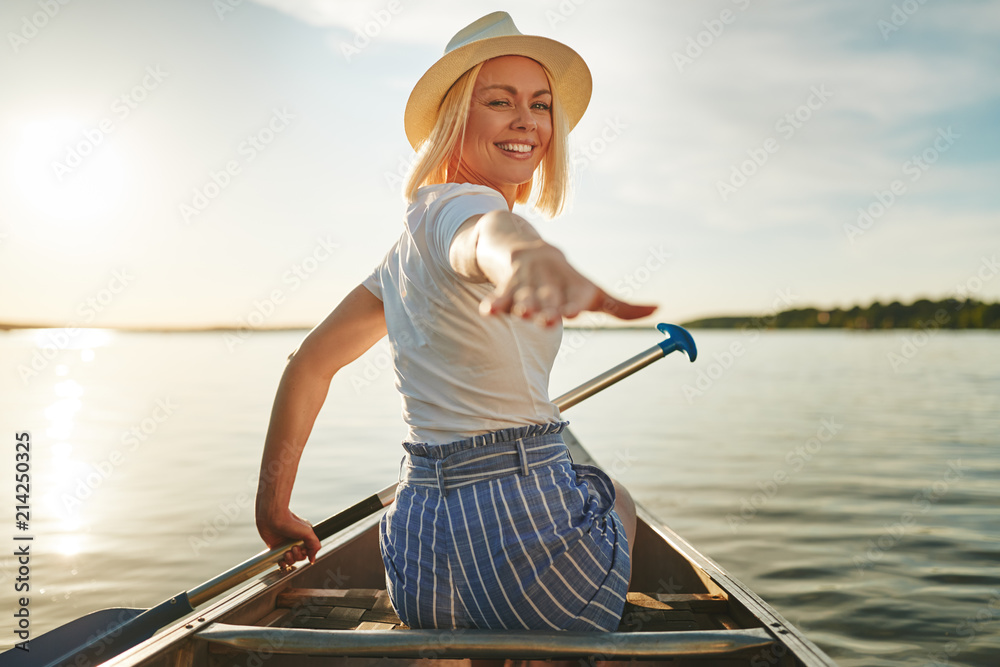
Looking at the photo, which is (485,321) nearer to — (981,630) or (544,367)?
(544,367)

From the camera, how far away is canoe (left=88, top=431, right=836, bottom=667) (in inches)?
51.2

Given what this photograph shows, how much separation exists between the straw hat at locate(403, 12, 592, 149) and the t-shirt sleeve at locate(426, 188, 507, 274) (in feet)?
1.83

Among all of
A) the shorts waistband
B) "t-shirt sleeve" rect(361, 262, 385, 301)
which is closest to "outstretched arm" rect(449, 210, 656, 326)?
the shorts waistband

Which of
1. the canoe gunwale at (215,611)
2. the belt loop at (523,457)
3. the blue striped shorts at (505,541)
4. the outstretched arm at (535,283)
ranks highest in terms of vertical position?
the outstretched arm at (535,283)

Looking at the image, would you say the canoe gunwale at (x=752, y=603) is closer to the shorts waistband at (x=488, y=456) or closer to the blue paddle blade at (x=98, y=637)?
the shorts waistband at (x=488, y=456)

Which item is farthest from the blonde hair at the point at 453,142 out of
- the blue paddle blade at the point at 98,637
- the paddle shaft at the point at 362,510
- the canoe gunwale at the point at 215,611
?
the blue paddle blade at the point at 98,637

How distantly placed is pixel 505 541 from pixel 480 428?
0.20 meters

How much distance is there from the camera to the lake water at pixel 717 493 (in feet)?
13.6

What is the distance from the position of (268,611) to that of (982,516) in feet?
19.9

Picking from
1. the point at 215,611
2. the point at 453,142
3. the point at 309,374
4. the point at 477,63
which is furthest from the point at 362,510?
the point at 477,63

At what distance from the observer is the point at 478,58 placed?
1.58 meters

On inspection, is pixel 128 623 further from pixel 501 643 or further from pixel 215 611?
pixel 501 643

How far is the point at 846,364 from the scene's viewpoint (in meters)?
28.5

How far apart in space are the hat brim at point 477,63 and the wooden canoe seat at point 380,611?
138cm
